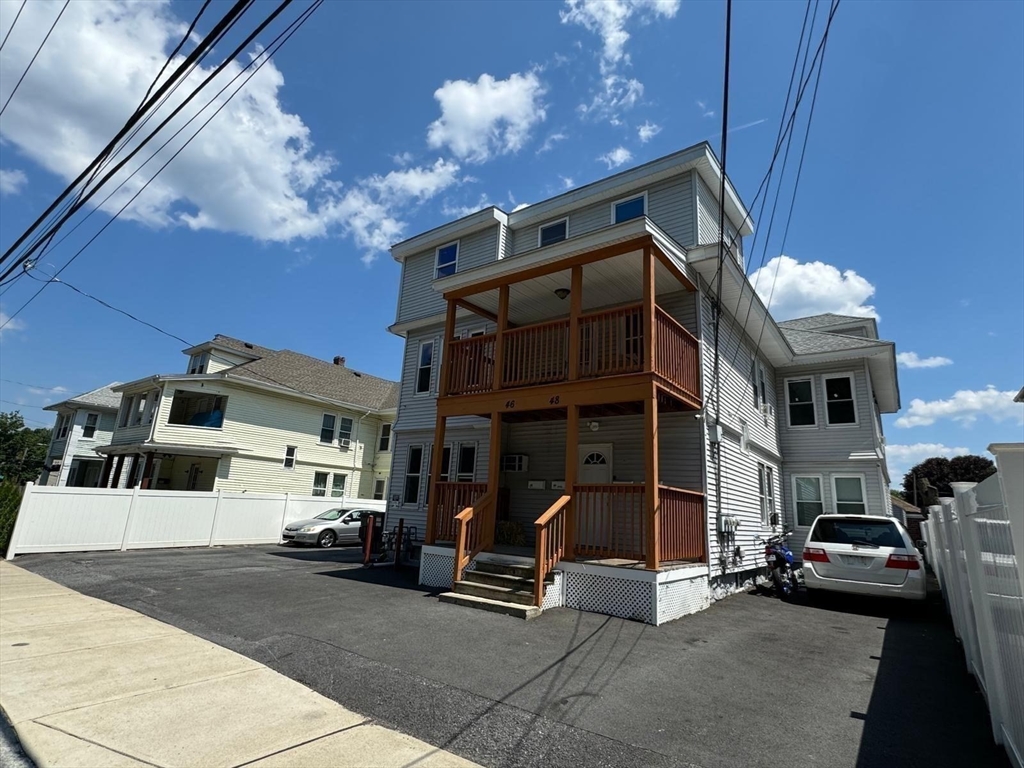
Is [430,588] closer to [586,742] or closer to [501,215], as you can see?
[586,742]

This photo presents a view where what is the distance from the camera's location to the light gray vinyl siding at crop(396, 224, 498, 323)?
13.7 m

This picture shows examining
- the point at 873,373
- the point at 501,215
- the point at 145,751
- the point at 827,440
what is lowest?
the point at 145,751

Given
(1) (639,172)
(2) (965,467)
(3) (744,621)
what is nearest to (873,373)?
(1) (639,172)

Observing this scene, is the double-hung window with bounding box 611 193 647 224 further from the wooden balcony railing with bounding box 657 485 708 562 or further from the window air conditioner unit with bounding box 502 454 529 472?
the wooden balcony railing with bounding box 657 485 708 562

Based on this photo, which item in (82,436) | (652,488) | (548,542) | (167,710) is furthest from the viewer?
(82,436)

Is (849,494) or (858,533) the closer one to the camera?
(858,533)

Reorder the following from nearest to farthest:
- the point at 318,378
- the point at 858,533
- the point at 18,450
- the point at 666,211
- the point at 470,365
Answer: the point at 858,533 → the point at 470,365 → the point at 666,211 → the point at 318,378 → the point at 18,450

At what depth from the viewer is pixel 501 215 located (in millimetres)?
13641

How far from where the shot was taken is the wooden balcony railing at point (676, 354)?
814cm

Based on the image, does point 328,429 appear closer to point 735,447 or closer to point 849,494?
point 735,447

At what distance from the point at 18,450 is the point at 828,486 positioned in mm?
65074

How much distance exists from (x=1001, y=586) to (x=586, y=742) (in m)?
2.60

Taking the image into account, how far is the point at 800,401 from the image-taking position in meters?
14.6

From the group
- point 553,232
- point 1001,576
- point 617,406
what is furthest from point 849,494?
point 1001,576
